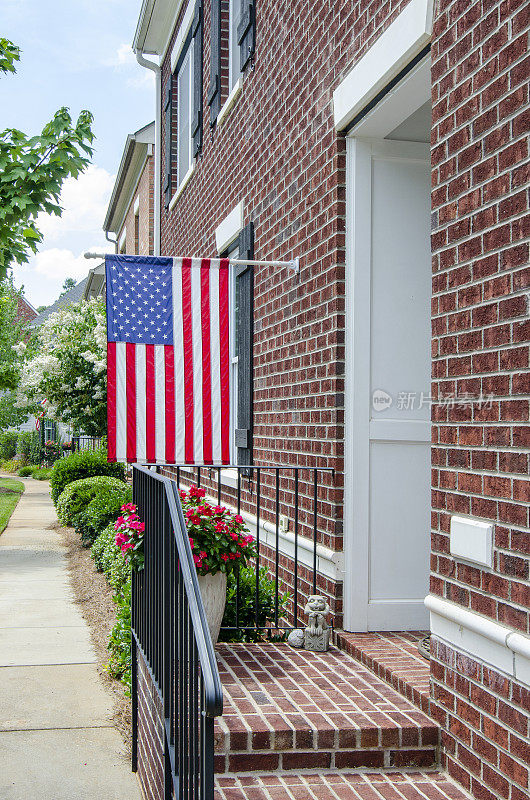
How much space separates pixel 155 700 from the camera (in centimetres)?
374

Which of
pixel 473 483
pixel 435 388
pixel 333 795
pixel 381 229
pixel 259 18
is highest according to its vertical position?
pixel 259 18

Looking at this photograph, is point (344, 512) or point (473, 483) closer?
point (473, 483)

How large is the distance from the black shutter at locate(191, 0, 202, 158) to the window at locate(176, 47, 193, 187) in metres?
0.30

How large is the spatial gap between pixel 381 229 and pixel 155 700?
2749 mm

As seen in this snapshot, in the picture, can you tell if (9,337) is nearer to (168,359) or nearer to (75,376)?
(75,376)

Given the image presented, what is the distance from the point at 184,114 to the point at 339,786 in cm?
976

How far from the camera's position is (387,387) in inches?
188

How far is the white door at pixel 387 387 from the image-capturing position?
4.69 m

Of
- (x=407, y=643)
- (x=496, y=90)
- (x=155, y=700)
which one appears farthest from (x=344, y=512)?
(x=496, y=90)

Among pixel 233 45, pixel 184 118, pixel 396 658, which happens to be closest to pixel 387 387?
pixel 396 658

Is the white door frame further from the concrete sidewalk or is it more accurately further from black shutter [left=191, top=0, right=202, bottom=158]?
black shutter [left=191, top=0, right=202, bottom=158]

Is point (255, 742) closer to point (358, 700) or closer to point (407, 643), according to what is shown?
point (358, 700)

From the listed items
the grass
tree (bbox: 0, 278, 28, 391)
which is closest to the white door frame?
the grass

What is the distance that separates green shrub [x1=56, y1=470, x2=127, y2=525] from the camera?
13203mm
